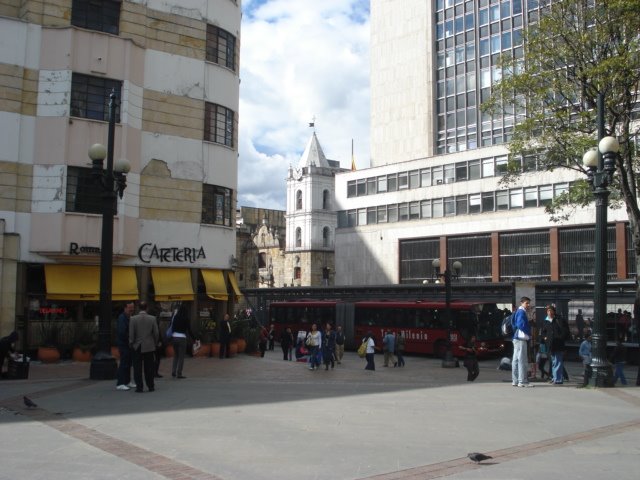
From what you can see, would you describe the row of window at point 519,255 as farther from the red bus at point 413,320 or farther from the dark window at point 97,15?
the dark window at point 97,15

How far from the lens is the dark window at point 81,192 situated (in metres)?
22.1

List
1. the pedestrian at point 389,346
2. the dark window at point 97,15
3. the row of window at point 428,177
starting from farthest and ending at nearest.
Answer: the row of window at point 428,177 < the pedestrian at point 389,346 < the dark window at point 97,15

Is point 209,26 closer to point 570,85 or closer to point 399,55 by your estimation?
point 570,85

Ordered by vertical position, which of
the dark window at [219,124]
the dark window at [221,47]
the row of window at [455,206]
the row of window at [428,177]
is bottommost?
the dark window at [219,124]

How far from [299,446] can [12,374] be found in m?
10.3

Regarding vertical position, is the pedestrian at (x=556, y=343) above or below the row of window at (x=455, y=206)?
below

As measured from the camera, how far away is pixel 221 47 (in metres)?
26.4

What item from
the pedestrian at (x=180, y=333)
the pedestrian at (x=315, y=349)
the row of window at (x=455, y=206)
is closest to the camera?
the pedestrian at (x=180, y=333)

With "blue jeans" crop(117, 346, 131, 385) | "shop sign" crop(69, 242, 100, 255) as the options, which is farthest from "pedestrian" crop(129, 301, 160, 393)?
"shop sign" crop(69, 242, 100, 255)

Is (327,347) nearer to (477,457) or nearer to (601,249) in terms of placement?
(601,249)

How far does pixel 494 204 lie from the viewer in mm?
Result: 59750

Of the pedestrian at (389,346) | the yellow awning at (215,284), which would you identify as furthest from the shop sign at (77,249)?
the pedestrian at (389,346)

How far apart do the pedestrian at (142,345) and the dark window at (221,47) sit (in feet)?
50.7

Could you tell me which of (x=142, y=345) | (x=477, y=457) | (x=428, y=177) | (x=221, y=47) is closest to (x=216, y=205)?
(x=221, y=47)
